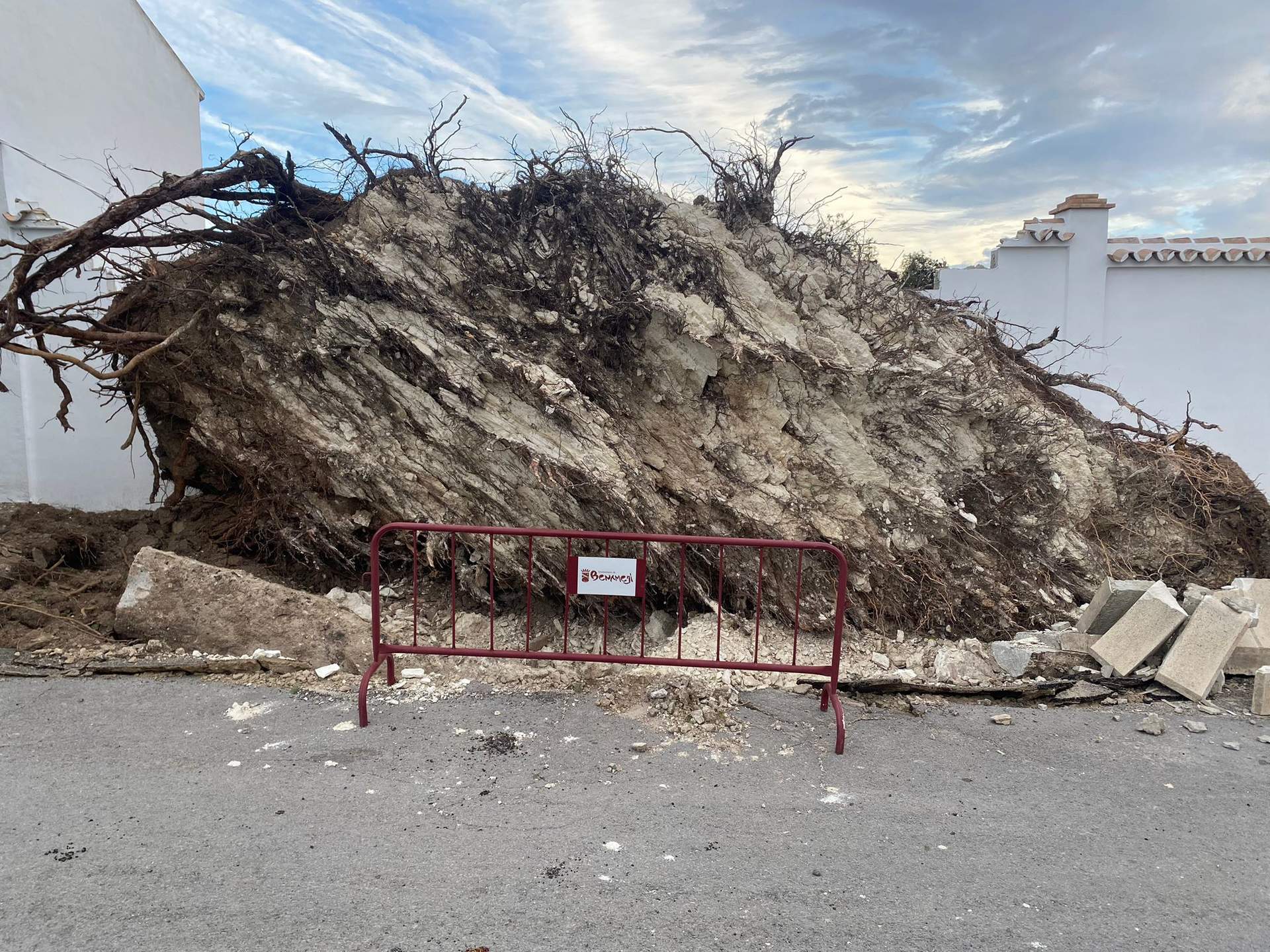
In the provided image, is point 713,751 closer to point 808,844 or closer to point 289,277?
point 808,844

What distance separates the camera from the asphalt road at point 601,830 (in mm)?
2805

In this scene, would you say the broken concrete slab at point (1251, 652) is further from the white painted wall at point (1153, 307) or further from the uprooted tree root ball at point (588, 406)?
the white painted wall at point (1153, 307)

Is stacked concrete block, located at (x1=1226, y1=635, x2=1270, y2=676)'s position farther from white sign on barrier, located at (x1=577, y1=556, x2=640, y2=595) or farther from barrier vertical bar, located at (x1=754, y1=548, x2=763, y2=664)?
white sign on barrier, located at (x1=577, y1=556, x2=640, y2=595)

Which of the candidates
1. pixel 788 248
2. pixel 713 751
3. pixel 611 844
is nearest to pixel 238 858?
pixel 611 844

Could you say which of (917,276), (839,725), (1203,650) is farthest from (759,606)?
(917,276)

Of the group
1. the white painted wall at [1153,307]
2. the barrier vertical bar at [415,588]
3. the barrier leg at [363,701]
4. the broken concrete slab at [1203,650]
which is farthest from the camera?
the white painted wall at [1153,307]

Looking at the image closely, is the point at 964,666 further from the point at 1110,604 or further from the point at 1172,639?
the point at 1172,639

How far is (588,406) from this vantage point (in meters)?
6.49

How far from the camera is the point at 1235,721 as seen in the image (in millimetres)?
4781

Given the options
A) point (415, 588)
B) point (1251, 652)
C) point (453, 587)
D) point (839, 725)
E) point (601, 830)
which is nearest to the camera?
point (601, 830)

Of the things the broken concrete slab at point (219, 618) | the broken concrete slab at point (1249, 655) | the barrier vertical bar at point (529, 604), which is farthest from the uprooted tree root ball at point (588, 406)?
the broken concrete slab at point (1249, 655)

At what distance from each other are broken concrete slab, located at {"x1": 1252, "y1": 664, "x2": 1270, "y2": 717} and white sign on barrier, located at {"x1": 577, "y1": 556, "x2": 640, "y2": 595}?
4.46 metres

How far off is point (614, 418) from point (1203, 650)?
197 inches

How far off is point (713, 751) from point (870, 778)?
915mm
